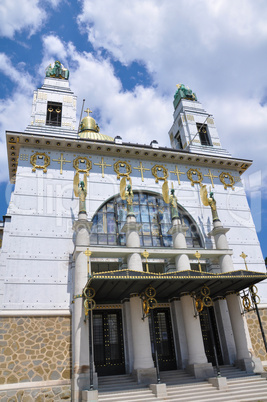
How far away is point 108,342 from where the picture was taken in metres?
15.6

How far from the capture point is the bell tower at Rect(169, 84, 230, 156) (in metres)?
24.2

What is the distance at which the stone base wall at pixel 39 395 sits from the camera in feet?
41.5

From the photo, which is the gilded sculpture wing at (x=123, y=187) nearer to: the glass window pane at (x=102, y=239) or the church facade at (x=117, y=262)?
the church facade at (x=117, y=262)

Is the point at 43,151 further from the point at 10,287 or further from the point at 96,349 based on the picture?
the point at 96,349

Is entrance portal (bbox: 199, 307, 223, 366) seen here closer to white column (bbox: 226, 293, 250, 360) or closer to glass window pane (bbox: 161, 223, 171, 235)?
white column (bbox: 226, 293, 250, 360)

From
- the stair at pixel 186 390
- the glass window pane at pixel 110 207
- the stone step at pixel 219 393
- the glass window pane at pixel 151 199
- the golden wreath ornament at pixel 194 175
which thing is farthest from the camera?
the golden wreath ornament at pixel 194 175

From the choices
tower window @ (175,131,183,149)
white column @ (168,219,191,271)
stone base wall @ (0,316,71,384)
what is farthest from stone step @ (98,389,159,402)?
tower window @ (175,131,183,149)

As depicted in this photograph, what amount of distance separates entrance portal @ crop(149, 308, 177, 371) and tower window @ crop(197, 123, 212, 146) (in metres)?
14.1

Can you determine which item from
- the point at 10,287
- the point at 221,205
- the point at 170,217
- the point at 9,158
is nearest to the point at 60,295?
the point at 10,287

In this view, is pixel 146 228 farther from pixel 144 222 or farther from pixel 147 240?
pixel 147 240

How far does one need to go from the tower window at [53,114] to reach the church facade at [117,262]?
74 mm

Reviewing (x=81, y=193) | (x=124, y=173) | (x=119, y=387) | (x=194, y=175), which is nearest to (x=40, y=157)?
(x=81, y=193)

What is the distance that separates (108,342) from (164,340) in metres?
3.07

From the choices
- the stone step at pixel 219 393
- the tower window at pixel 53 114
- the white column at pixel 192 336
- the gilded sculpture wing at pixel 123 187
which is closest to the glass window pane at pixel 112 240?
the gilded sculpture wing at pixel 123 187
